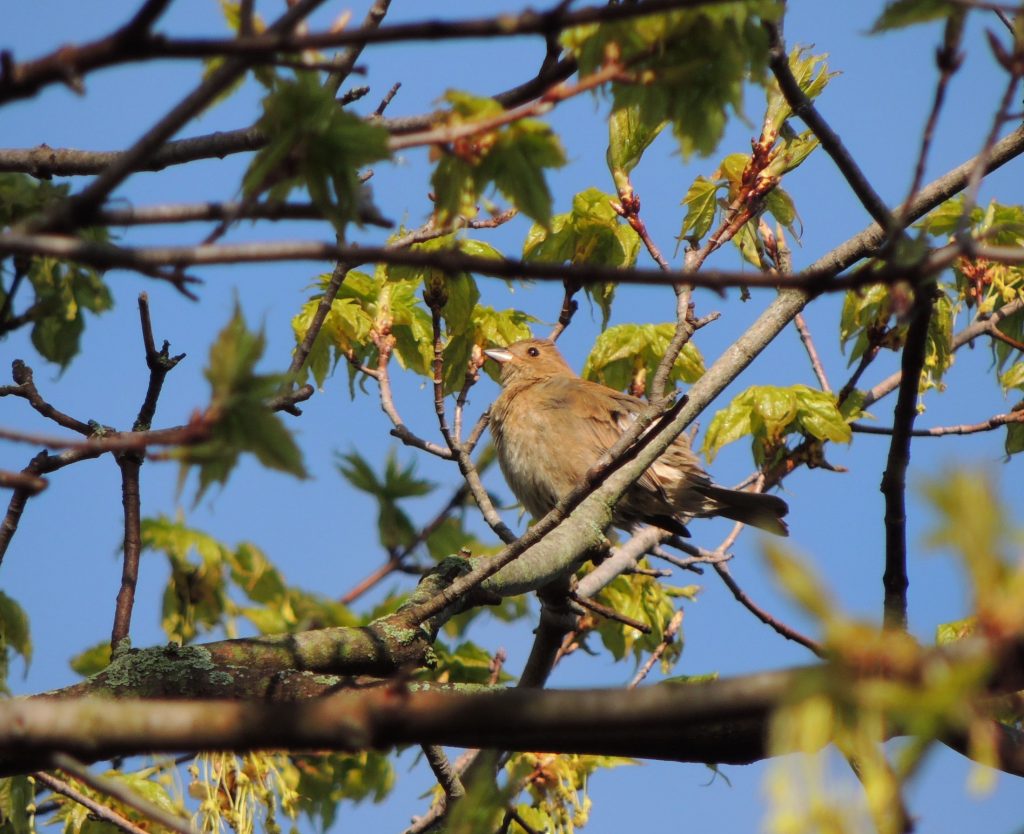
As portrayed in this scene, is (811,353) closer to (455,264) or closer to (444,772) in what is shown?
(444,772)

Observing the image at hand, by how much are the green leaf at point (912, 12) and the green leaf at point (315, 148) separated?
0.97 meters

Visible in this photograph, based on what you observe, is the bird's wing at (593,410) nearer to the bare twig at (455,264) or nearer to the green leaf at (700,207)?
the green leaf at (700,207)

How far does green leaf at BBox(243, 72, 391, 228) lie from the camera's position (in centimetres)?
209

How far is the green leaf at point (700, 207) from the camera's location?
5.80m

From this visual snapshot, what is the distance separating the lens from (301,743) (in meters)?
1.54

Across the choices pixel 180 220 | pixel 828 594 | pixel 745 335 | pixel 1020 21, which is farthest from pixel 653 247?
pixel 828 594

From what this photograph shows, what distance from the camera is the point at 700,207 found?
229 inches

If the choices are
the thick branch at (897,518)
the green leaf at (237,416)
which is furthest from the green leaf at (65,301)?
the thick branch at (897,518)

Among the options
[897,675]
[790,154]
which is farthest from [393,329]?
[897,675]

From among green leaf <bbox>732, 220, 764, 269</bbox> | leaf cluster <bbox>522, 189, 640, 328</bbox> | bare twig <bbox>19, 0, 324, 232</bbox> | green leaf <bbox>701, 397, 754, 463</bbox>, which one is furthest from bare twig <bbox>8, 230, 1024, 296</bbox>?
green leaf <bbox>701, 397, 754, 463</bbox>

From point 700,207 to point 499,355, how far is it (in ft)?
8.87

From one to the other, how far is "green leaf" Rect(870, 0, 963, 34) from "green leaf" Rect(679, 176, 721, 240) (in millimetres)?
3473

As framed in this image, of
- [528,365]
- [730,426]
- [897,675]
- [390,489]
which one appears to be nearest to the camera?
[897,675]

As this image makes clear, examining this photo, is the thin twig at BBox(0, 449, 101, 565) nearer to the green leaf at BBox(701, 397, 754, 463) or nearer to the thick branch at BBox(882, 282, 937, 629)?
the thick branch at BBox(882, 282, 937, 629)
